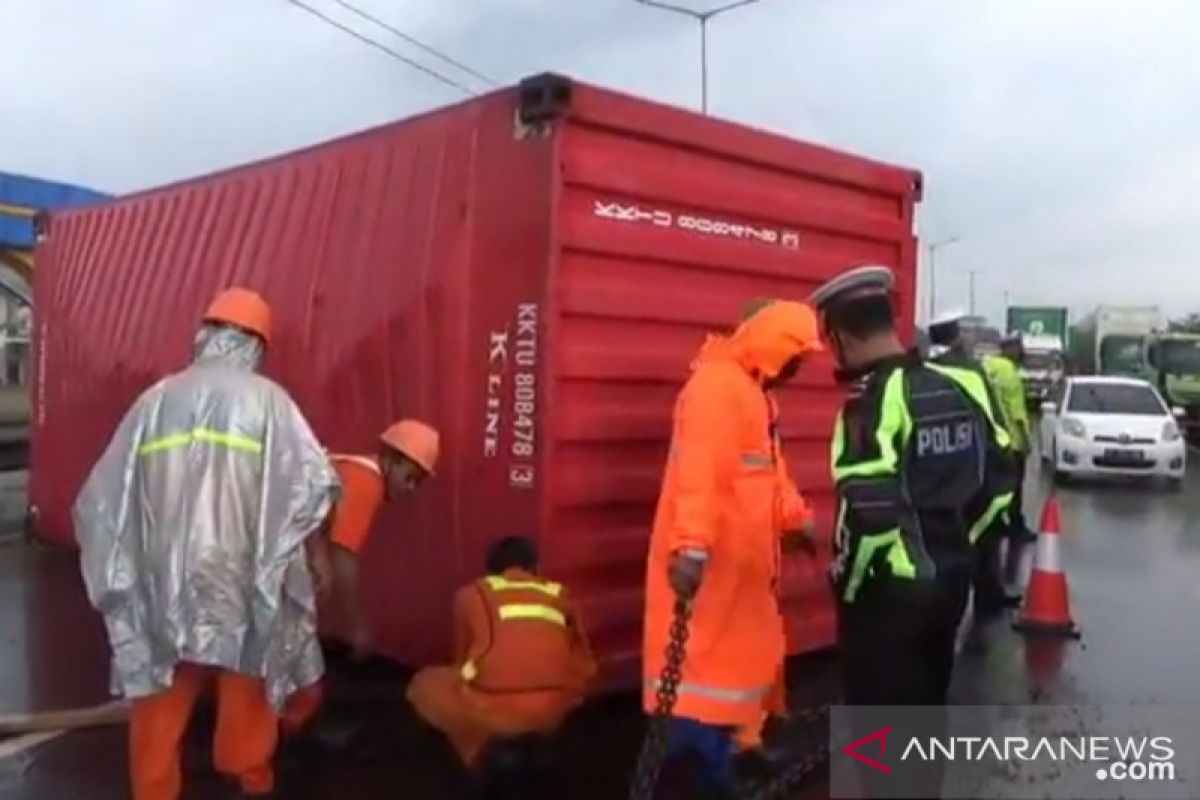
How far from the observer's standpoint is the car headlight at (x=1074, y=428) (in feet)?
59.9

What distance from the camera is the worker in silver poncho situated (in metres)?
4.24

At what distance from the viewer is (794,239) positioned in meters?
6.54

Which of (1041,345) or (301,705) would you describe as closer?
(301,705)

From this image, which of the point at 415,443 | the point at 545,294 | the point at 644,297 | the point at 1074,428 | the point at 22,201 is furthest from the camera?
the point at 22,201

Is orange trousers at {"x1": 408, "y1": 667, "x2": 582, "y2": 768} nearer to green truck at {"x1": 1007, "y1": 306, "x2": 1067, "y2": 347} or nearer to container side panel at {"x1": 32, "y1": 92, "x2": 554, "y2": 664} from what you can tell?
container side panel at {"x1": 32, "y1": 92, "x2": 554, "y2": 664}

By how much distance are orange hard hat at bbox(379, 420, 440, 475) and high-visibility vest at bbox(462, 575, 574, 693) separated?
2.38 feet

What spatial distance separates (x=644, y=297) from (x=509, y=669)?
190 cm

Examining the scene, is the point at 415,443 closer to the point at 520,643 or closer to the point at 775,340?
the point at 520,643

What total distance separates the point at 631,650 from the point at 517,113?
2.28 metres

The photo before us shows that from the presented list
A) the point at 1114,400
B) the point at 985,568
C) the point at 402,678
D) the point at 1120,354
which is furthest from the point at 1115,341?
the point at 402,678

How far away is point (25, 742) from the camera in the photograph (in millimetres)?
5629

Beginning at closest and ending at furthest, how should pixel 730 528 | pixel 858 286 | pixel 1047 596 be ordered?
pixel 858 286
pixel 730 528
pixel 1047 596

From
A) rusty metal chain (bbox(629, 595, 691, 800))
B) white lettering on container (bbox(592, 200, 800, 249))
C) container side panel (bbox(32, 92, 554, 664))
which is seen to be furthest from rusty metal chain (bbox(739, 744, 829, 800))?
white lettering on container (bbox(592, 200, 800, 249))

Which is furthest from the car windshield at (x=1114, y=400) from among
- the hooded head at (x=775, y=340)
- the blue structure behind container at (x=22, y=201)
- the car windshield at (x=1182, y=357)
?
the hooded head at (x=775, y=340)
